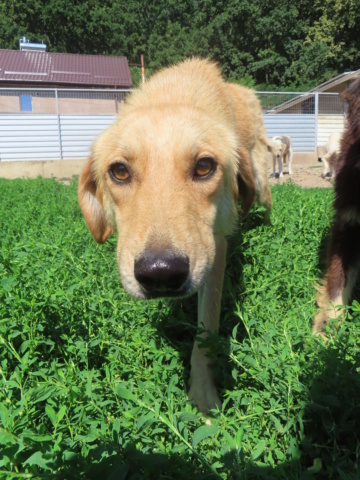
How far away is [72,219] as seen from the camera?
5.08 m

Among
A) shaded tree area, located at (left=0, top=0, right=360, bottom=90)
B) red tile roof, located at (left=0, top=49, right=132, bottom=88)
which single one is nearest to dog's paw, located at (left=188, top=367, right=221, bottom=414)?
red tile roof, located at (left=0, top=49, right=132, bottom=88)

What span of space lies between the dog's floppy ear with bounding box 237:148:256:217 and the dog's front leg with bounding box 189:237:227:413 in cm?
36

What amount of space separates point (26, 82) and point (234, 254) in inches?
1179

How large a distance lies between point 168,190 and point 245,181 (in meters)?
1.01

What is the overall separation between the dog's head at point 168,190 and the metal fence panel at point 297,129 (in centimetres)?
1647

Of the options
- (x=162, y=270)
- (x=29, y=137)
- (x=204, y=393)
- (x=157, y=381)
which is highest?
(x=29, y=137)

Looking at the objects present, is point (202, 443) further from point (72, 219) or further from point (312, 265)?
point (72, 219)

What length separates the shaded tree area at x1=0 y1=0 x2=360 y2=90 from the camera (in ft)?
139

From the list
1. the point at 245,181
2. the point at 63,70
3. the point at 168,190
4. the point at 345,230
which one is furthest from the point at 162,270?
the point at 63,70

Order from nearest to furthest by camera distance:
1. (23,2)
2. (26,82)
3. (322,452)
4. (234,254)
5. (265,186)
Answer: (322,452) → (234,254) → (265,186) → (26,82) → (23,2)

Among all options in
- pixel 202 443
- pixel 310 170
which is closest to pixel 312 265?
pixel 202 443

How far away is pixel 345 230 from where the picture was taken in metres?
2.91

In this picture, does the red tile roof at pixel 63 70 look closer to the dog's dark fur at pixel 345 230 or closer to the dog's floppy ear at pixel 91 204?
the dog's floppy ear at pixel 91 204

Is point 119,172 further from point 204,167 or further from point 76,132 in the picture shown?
point 76,132
